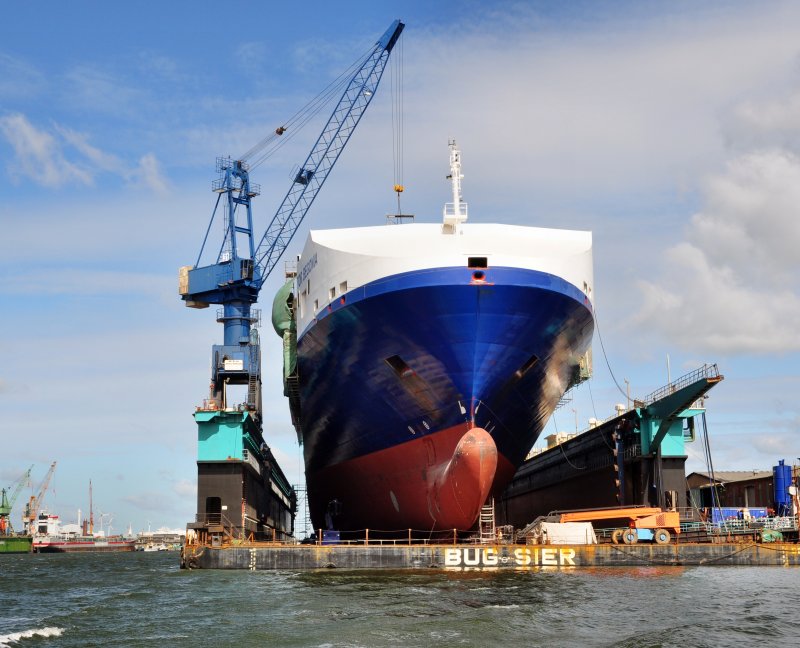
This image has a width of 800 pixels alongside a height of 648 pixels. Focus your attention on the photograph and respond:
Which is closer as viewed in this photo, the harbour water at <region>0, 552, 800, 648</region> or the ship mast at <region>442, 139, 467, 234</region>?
the harbour water at <region>0, 552, 800, 648</region>

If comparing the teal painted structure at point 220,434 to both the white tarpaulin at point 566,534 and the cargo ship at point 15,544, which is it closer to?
the white tarpaulin at point 566,534

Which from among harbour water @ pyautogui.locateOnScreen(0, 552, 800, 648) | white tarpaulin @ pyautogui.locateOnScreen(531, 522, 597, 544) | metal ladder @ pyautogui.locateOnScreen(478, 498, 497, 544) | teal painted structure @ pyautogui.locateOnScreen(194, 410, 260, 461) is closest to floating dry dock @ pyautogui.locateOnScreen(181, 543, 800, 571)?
harbour water @ pyautogui.locateOnScreen(0, 552, 800, 648)

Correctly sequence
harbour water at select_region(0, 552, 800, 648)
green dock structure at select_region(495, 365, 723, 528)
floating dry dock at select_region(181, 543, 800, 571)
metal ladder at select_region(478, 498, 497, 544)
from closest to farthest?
harbour water at select_region(0, 552, 800, 648) → floating dry dock at select_region(181, 543, 800, 571) → metal ladder at select_region(478, 498, 497, 544) → green dock structure at select_region(495, 365, 723, 528)

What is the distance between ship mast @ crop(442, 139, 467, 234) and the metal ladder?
9590mm

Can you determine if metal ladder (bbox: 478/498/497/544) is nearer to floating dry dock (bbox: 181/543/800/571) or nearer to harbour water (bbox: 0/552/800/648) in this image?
floating dry dock (bbox: 181/543/800/571)

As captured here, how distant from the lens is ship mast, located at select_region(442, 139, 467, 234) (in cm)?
3027

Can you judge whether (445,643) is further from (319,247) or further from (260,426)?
(260,426)

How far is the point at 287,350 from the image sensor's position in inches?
1670

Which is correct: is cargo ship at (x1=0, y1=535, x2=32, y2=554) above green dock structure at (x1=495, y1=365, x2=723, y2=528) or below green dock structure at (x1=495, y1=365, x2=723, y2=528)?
below

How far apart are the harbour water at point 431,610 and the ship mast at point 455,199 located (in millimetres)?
11339

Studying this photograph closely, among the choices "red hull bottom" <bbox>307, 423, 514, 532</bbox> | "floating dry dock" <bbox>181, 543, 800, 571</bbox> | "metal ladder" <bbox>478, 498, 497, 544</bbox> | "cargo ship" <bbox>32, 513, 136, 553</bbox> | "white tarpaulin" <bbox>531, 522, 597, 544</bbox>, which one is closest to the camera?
"red hull bottom" <bbox>307, 423, 514, 532</bbox>

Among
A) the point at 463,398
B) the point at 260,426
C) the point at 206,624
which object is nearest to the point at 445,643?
the point at 206,624

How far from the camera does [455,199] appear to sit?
31.6m

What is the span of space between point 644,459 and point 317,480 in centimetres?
1411
